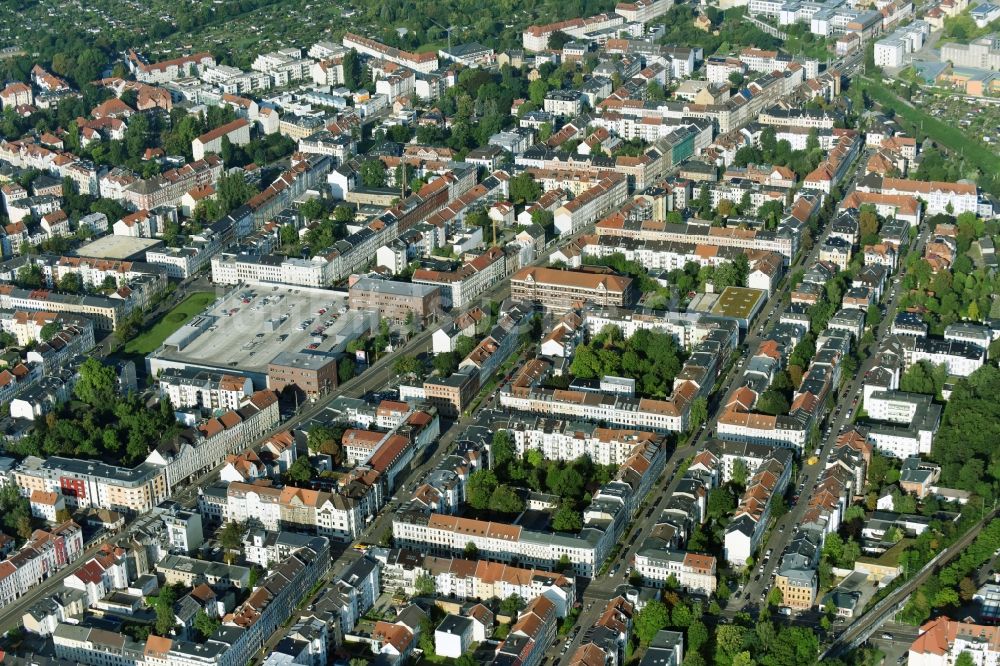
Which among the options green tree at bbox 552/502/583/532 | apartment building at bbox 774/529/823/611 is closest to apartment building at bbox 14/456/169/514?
green tree at bbox 552/502/583/532

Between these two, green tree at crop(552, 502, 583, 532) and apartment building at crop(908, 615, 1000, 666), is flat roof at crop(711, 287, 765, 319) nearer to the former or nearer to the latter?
green tree at crop(552, 502, 583, 532)

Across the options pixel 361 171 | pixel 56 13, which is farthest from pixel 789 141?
pixel 56 13

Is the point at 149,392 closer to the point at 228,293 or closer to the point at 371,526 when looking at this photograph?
the point at 228,293

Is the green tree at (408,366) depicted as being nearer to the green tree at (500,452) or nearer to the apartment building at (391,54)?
the green tree at (500,452)

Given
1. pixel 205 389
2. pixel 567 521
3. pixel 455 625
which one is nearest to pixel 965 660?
pixel 567 521

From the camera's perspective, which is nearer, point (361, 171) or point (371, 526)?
point (371, 526)
